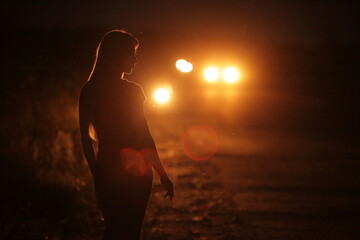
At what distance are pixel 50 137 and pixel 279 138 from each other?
41.7 feet

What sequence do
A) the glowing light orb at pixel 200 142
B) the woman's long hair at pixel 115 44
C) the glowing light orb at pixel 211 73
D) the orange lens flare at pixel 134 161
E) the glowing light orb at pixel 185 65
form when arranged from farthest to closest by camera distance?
the glowing light orb at pixel 211 73 < the glowing light orb at pixel 200 142 < the glowing light orb at pixel 185 65 < the woman's long hair at pixel 115 44 < the orange lens flare at pixel 134 161

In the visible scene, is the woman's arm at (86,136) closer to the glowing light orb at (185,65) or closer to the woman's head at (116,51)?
the woman's head at (116,51)

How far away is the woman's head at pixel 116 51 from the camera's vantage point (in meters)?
3.72

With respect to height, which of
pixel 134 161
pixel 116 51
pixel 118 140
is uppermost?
pixel 116 51

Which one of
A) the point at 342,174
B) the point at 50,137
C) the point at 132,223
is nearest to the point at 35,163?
the point at 50,137

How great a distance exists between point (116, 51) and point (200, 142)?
51.0 feet

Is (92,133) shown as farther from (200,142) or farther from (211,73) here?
(211,73)

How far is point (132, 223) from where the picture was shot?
3697 millimetres

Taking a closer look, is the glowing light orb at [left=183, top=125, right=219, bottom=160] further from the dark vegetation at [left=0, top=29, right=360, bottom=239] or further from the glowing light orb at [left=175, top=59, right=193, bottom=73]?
the glowing light orb at [left=175, top=59, right=193, bottom=73]

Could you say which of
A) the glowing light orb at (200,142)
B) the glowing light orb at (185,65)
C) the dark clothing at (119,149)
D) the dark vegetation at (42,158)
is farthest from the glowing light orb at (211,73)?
the dark clothing at (119,149)

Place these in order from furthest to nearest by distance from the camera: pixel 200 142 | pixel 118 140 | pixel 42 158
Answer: pixel 200 142 → pixel 42 158 → pixel 118 140

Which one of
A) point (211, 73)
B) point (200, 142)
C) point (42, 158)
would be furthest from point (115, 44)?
point (211, 73)

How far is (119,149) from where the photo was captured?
11.9ft

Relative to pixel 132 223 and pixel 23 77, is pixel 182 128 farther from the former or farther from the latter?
pixel 132 223
